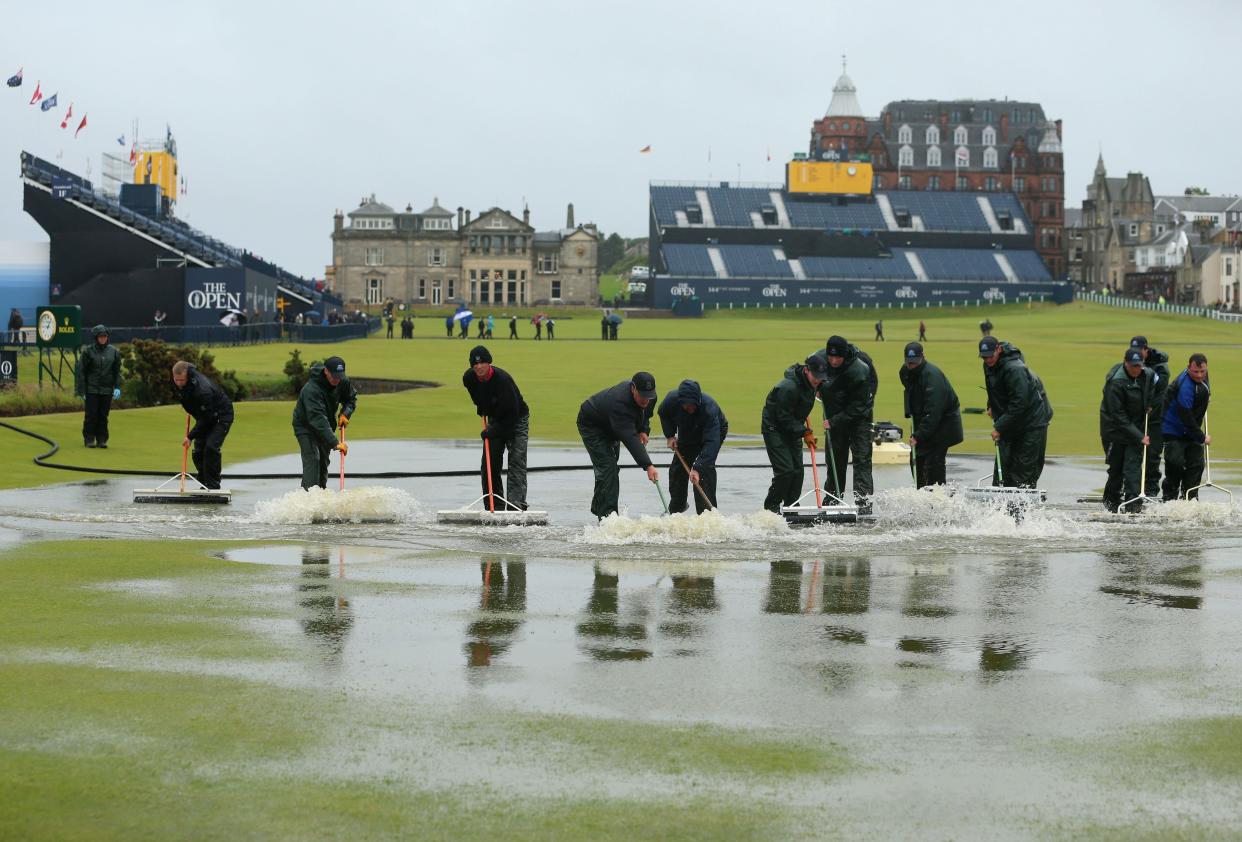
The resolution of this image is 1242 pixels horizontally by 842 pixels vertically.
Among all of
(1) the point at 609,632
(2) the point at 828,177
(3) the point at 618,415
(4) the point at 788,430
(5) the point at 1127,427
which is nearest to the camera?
(1) the point at 609,632

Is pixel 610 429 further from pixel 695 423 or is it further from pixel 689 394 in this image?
pixel 695 423

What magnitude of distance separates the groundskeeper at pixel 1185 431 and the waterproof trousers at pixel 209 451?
11.8 m

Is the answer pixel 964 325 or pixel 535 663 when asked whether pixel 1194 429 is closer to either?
pixel 535 663

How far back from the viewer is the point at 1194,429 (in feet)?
64.4

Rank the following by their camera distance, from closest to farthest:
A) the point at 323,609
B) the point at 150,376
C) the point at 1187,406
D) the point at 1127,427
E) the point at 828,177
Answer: the point at 323,609
the point at 1127,427
the point at 1187,406
the point at 150,376
the point at 828,177

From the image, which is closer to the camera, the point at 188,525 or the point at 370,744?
the point at 370,744

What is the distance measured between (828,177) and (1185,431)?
151535 mm

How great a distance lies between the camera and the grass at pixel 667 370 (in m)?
31.3

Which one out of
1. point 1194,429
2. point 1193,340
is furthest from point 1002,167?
point 1194,429

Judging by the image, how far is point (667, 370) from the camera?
57375 mm

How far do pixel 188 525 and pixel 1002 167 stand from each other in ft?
610

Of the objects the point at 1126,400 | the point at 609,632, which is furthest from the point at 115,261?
the point at 609,632

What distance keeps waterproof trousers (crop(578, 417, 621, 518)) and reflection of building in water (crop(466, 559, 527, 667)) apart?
237 cm

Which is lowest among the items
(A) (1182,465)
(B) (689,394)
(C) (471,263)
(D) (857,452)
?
(A) (1182,465)
